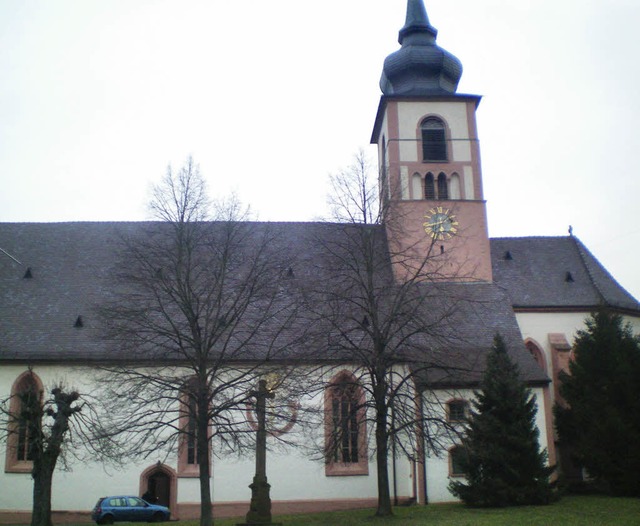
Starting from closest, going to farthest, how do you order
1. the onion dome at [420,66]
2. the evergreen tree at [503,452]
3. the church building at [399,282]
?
1. the evergreen tree at [503,452]
2. the church building at [399,282]
3. the onion dome at [420,66]

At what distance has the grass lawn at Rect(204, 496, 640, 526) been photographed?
19.5 metres

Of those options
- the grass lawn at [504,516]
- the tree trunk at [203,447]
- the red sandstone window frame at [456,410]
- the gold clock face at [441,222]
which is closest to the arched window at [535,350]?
the gold clock face at [441,222]

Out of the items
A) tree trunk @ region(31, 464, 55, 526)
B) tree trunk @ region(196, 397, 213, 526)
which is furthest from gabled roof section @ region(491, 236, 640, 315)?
tree trunk @ region(31, 464, 55, 526)

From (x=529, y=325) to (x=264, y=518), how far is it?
16.6m

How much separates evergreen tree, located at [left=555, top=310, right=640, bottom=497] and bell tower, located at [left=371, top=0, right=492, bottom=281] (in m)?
5.33

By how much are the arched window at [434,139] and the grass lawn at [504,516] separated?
15.8 meters

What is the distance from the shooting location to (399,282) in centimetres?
2831

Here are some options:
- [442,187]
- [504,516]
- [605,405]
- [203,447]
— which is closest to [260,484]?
[203,447]

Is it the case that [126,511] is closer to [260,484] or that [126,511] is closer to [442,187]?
[260,484]

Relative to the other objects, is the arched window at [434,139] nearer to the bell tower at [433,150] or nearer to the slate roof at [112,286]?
the bell tower at [433,150]

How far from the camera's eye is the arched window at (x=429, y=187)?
32812mm

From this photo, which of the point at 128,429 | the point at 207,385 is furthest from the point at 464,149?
the point at 128,429

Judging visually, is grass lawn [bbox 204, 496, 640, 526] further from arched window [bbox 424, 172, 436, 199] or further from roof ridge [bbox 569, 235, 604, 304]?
arched window [bbox 424, 172, 436, 199]

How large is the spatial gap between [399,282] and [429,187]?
21.3 ft
